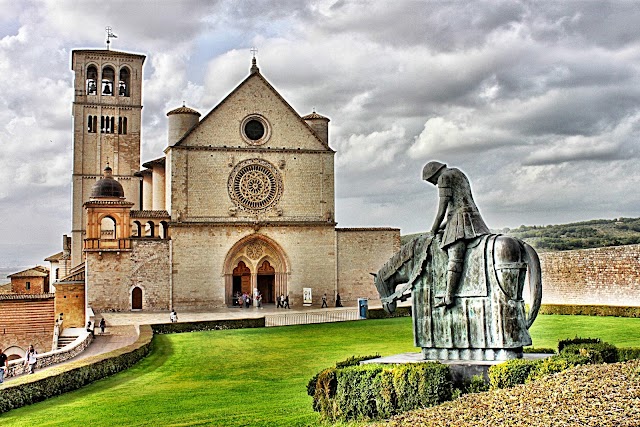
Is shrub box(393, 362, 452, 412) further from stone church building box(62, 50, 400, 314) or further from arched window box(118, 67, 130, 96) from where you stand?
arched window box(118, 67, 130, 96)

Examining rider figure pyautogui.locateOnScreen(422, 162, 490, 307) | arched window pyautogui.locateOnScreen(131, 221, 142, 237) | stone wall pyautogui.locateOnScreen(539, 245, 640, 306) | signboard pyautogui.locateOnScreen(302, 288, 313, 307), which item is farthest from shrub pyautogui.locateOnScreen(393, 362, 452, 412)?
arched window pyautogui.locateOnScreen(131, 221, 142, 237)

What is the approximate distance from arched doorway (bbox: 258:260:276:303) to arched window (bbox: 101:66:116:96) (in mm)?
23028

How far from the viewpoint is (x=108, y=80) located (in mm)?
59500

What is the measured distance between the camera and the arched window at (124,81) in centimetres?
5960

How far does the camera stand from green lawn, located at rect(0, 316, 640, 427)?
13336 mm

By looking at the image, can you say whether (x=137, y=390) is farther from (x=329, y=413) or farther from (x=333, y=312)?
(x=333, y=312)

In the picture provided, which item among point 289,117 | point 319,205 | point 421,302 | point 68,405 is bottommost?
point 68,405

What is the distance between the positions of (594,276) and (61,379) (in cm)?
2725

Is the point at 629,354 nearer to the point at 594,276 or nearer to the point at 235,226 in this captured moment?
the point at 594,276

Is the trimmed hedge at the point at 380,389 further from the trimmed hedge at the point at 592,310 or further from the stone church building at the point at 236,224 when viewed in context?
the stone church building at the point at 236,224

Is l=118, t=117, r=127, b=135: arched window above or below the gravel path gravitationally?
above

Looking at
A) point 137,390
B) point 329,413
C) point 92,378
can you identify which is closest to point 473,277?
point 329,413

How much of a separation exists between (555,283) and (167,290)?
22279 mm

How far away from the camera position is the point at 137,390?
17.0 metres
